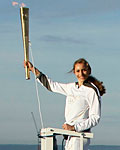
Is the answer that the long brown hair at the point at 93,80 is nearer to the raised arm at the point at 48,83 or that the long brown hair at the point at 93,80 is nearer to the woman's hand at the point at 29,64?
the raised arm at the point at 48,83

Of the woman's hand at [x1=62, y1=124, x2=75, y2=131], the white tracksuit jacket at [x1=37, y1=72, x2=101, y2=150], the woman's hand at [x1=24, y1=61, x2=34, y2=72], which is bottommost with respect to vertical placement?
the woman's hand at [x1=62, y1=124, x2=75, y2=131]

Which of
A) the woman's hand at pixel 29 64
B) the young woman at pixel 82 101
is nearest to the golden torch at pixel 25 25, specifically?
the woman's hand at pixel 29 64

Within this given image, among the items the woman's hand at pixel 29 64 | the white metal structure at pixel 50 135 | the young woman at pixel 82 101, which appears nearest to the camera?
the white metal structure at pixel 50 135

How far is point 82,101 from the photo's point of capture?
1023 centimetres

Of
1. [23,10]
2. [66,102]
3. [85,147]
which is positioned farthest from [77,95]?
[23,10]

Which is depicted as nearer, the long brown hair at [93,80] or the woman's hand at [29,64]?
the long brown hair at [93,80]

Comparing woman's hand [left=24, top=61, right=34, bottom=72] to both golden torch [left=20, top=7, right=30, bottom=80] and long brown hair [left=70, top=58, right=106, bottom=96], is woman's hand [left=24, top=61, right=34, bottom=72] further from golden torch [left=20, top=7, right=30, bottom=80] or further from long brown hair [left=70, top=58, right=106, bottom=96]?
long brown hair [left=70, top=58, right=106, bottom=96]

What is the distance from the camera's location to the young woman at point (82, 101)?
9922 mm

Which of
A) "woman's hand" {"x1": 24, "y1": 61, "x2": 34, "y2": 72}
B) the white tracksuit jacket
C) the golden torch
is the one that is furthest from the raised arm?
the golden torch

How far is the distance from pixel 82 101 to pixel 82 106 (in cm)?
Answer: 8

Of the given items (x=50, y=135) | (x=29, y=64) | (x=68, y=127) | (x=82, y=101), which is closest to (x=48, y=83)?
(x=29, y=64)

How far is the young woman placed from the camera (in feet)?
32.6

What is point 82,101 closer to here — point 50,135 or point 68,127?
point 68,127

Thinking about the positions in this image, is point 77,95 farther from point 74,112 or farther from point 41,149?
point 41,149
